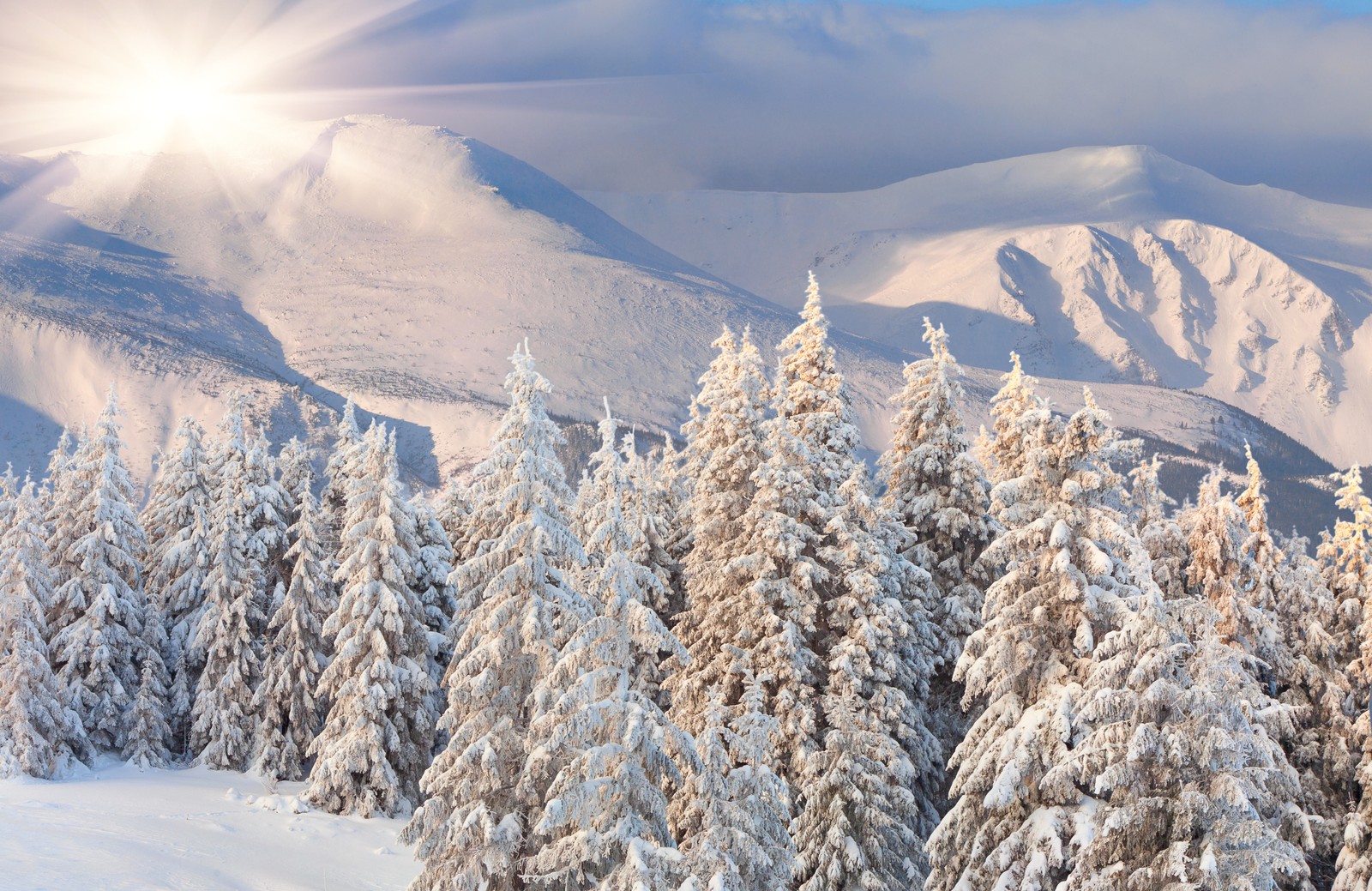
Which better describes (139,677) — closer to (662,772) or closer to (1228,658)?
(662,772)

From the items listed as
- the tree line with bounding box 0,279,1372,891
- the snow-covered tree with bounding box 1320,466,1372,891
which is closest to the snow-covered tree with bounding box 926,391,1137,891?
the tree line with bounding box 0,279,1372,891

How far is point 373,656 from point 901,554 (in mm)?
15381

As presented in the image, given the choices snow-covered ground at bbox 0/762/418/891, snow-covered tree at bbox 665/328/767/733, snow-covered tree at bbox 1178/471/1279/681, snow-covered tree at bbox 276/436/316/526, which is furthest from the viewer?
snow-covered tree at bbox 276/436/316/526

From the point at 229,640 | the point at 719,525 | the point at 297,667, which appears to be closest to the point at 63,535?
the point at 229,640

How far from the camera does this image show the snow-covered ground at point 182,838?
2486 centimetres

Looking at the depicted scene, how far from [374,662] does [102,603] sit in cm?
991

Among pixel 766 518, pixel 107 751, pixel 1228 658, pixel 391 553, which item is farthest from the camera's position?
pixel 107 751

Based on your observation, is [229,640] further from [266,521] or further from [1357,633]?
[1357,633]

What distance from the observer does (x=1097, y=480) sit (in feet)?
72.7

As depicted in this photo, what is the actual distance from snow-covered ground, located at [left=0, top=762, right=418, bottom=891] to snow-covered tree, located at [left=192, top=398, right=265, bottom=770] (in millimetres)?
1384

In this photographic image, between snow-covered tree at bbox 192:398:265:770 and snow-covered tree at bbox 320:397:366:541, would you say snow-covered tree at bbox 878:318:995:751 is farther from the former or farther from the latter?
snow-covered tree at bbox 192:398:265:770

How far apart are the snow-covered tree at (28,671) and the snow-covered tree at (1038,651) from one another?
2579 cm

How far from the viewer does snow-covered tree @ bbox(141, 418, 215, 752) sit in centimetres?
3988

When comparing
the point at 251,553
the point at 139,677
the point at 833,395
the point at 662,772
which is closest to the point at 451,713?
the point at 662,772
